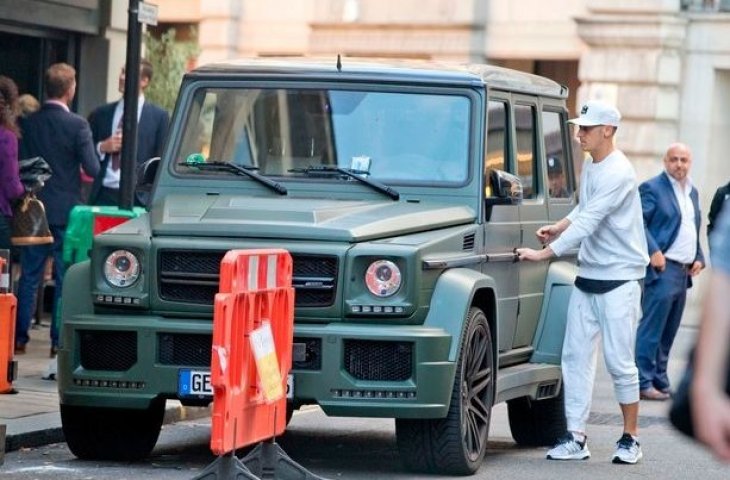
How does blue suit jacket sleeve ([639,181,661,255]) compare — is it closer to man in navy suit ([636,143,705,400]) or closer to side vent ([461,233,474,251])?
man in navy suit ([636,143,705,400])

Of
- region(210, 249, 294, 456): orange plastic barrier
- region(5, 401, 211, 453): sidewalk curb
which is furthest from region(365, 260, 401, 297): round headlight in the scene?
region(5, 401, 211, 453): sidewalk curb

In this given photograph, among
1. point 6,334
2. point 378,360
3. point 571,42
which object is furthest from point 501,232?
point 571,42

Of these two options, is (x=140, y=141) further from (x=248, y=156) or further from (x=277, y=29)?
(x=277, y=29)

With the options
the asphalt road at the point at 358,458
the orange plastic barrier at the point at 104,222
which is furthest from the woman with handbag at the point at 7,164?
the asphalt road at the point at 358,458

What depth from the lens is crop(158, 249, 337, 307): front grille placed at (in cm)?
882

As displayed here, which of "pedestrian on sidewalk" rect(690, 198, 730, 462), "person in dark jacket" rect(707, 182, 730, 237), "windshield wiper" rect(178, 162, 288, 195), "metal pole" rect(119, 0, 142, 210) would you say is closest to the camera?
"pedestrian on sidewalk" rect(690, 198, 730, 462)

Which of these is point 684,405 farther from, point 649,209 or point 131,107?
point 649,209

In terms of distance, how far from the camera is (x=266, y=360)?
8133 millimetres

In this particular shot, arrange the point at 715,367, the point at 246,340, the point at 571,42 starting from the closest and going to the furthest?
the point at 715,367, the point at 246,340, the point at 571,42

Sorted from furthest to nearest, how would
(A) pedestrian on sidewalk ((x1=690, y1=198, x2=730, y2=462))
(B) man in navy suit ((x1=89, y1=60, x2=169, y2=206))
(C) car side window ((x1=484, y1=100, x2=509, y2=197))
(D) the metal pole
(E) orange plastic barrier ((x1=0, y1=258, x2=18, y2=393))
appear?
(B) man in navy suit ((x1=89, y1=60, x2=169, y2=206)) → (D) the metal pole → (E) orange plastic barrier ((x1=0, y1=258, x2=18, y2=393)) → (C) car side window ((x1=484, y1=100, x2=509, y2=197)) → (A) pedestrian on sidewalk ((x1=690, y1=198, x2=730, y2=462))

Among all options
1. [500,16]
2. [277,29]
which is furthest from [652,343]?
[277,29]

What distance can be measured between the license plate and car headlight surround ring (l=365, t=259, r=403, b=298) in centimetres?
56

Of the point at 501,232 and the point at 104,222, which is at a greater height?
the point at 501,232

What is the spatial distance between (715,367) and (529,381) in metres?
7.04
